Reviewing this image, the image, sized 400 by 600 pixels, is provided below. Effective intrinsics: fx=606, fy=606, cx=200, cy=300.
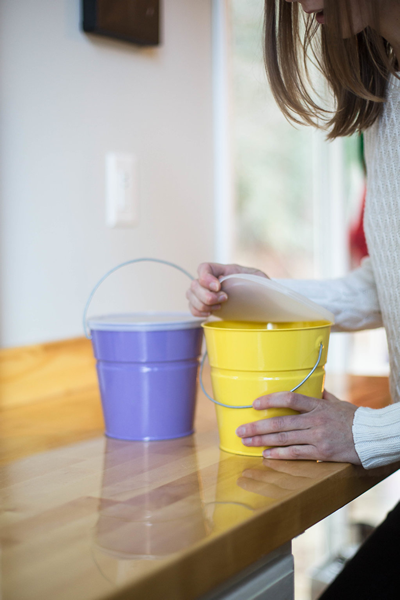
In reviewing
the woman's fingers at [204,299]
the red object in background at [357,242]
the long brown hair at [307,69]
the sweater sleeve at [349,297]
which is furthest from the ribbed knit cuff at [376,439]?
the red object in background at [357,242]

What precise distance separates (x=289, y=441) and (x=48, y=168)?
74cm

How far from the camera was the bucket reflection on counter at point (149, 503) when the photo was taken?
511 millimetres

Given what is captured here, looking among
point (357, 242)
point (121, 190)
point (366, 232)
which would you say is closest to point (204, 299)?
point (366, 232)

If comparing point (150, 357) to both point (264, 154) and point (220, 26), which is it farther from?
point (264, 154)

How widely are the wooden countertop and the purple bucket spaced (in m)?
0.03

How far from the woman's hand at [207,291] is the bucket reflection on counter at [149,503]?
20 cm

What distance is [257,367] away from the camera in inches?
29.9

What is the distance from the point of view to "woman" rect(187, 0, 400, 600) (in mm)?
739

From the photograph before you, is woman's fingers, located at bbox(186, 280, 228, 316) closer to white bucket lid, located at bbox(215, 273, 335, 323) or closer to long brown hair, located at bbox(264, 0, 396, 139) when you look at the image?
white bucket lid, located at bbox(215, 273, 335, 323)

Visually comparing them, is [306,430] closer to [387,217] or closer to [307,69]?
[387,217]

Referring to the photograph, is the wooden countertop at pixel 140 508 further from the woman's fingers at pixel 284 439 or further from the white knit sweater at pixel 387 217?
the white knit sweater at pixel 387 217

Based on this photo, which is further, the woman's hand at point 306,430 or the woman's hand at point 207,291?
the woman's hand at point 207,291

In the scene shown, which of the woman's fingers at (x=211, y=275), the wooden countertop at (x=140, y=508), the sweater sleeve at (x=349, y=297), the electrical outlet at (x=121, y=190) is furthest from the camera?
the electrical outlet at (x=121, y=190)

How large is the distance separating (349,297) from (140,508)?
65 centimetres
